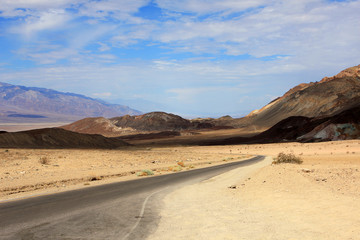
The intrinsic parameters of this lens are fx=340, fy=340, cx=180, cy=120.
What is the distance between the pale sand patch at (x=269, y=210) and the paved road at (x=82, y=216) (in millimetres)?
682

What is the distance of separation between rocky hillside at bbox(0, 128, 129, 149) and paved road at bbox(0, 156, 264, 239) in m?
37.0

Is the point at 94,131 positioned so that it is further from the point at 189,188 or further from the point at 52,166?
the point at 189,188

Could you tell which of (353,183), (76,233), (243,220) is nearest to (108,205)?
(76,233)

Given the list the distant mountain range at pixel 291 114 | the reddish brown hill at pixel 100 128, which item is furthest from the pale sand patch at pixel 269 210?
the reddish brown hill at pixel 100 128

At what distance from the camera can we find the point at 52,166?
29.6m

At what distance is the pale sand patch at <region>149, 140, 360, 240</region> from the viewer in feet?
25.9

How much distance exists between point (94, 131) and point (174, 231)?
137714 millimetres

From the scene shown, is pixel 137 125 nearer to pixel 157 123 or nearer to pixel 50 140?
pixel 157 123

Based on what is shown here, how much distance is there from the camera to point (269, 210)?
1023cm

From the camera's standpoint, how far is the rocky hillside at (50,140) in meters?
48.2

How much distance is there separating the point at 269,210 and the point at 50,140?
161 feet

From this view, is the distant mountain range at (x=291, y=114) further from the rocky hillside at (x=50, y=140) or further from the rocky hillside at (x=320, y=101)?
the rocky hillside at (x=50, y=140)

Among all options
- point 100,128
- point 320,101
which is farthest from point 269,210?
point 100,128

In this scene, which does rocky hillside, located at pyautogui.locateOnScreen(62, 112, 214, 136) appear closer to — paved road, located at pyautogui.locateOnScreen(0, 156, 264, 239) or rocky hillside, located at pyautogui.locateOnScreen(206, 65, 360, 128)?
rocky hillside, located at pyautogui.locateOnScreen(206, 65, 360, 128)
